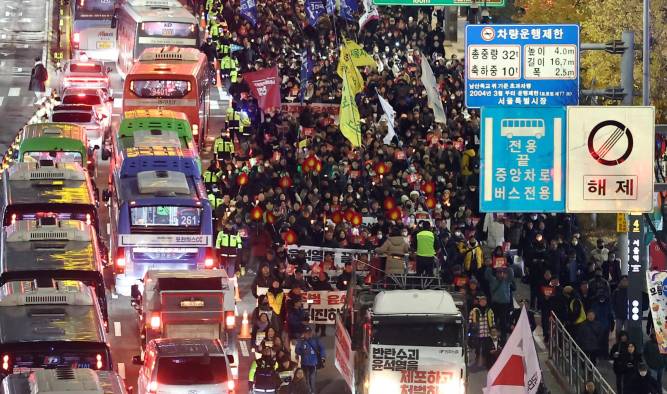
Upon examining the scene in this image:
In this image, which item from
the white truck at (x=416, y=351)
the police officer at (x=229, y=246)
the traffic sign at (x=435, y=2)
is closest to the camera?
the white truck at (x=416, y=351)

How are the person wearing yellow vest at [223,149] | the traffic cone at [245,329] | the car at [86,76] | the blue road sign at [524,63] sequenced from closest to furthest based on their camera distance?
the blue road sign at [524,63] < the traffic cone at [245,329] < the person wearing yellow vest at [223,149] < the car at [86,76]

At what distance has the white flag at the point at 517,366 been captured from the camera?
96.1ft

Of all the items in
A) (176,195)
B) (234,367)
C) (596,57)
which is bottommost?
(234,367)

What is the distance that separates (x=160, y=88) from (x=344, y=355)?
24383 mm

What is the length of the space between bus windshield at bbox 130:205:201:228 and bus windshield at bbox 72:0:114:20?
30926 mm

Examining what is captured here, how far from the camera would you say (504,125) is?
32.0 meters

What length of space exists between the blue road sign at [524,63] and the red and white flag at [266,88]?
1688cm

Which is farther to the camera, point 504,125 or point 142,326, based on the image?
point 142,326

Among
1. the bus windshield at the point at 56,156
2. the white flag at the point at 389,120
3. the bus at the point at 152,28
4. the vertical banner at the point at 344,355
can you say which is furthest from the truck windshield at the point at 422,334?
the bus at the point at 152,28

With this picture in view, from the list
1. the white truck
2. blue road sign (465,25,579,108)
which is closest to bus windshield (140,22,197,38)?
blue road sign (465,25,579,108)

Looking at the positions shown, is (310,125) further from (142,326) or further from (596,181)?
(596,181)

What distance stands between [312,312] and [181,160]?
800 cm

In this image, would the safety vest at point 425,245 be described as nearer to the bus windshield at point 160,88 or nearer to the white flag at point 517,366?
the white flag at point 517,366

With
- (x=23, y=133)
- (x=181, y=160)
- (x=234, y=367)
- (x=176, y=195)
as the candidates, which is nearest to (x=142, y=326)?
(x=234, y=367)
